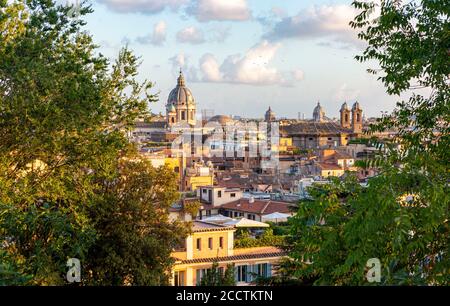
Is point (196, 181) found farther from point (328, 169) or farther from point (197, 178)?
point (328, 169)

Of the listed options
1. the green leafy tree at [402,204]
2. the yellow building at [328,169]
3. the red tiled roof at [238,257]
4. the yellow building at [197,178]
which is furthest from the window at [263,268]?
the yellow building at [328,169]

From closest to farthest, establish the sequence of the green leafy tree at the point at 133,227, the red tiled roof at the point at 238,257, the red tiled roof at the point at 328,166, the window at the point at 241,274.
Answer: the green leafy tree at the point at 133,227
the red tiled roof at the point at 238,257
the window at the point at 241,274
the red tiled roof at the point at 328,166

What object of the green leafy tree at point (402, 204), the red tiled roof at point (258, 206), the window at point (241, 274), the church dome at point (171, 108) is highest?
the church dome at point (171, 108)

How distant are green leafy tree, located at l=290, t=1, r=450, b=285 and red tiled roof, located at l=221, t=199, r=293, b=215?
2767cm

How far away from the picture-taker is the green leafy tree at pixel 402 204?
5.29m

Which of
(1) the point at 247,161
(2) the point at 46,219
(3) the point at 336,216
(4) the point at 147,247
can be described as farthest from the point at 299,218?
(1) the point at 247,161

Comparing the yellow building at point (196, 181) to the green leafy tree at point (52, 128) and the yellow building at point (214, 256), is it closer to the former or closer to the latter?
the yellow building at point (214, 256)

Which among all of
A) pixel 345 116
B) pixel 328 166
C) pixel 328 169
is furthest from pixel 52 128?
pixel 345 116

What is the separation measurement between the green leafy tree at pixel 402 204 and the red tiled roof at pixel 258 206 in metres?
27.7

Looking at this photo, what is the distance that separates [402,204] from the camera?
5629 millimetres

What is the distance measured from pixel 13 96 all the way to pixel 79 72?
146 cm

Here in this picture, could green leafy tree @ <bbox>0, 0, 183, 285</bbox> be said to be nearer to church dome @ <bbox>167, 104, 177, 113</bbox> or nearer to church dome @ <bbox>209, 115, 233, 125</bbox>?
church dome @ <bbox>167, 104, 177, 113</bbox>

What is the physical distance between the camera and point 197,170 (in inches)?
2307
